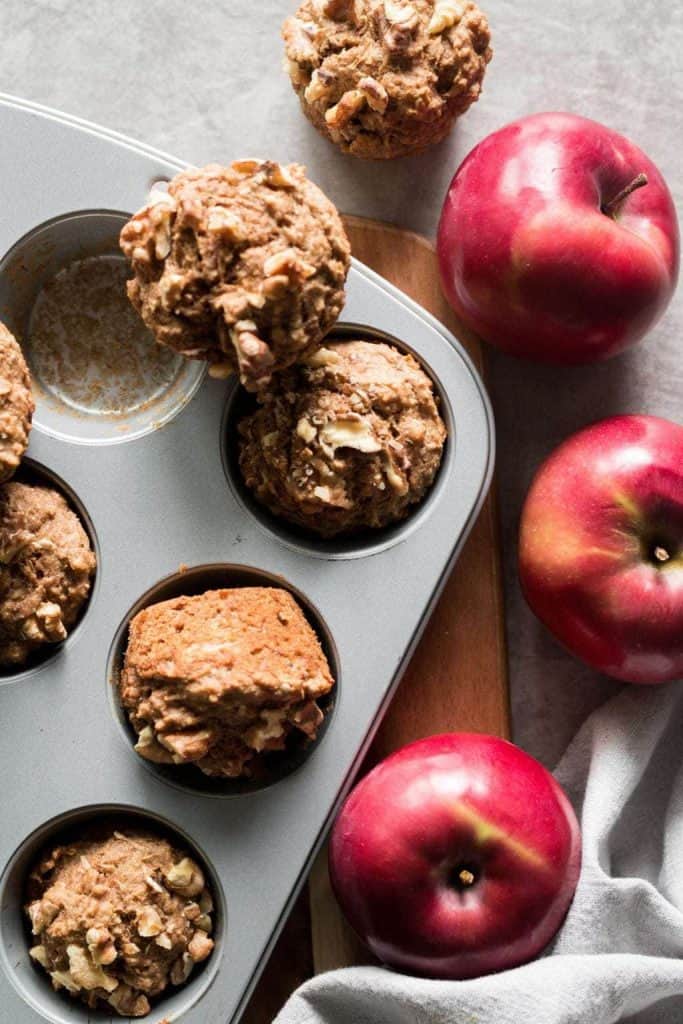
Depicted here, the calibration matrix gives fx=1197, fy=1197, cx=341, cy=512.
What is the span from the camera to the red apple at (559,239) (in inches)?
68.6

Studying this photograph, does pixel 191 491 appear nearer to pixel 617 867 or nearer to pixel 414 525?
pixel 414 525

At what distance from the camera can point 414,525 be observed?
1781 mm

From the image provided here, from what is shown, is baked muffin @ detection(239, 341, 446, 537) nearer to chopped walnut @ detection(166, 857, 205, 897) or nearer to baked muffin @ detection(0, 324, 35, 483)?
baked muffin @ detection(0, 324, 35, 483)

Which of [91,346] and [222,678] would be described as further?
[91,346]

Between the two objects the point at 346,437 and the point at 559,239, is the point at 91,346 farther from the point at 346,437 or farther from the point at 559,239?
the point at 559,239

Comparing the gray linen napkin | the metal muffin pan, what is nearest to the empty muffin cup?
the metal muffin pan

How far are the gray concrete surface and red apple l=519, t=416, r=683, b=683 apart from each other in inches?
7.0

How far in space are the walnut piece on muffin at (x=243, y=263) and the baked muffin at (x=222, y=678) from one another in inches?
13.9

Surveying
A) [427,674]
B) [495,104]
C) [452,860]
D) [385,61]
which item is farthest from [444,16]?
[452,860]

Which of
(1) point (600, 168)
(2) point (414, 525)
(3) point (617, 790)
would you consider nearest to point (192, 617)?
(2) point (414, 525)

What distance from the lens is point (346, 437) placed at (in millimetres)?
1677

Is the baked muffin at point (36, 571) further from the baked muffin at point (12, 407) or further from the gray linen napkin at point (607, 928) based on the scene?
the gray linen napkin at point (607, 928)

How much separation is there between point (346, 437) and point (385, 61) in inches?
22.1

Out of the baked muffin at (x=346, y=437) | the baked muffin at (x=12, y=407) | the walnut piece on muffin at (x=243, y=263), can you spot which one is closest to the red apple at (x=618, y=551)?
the baked muffin at (x=346, y=437)
